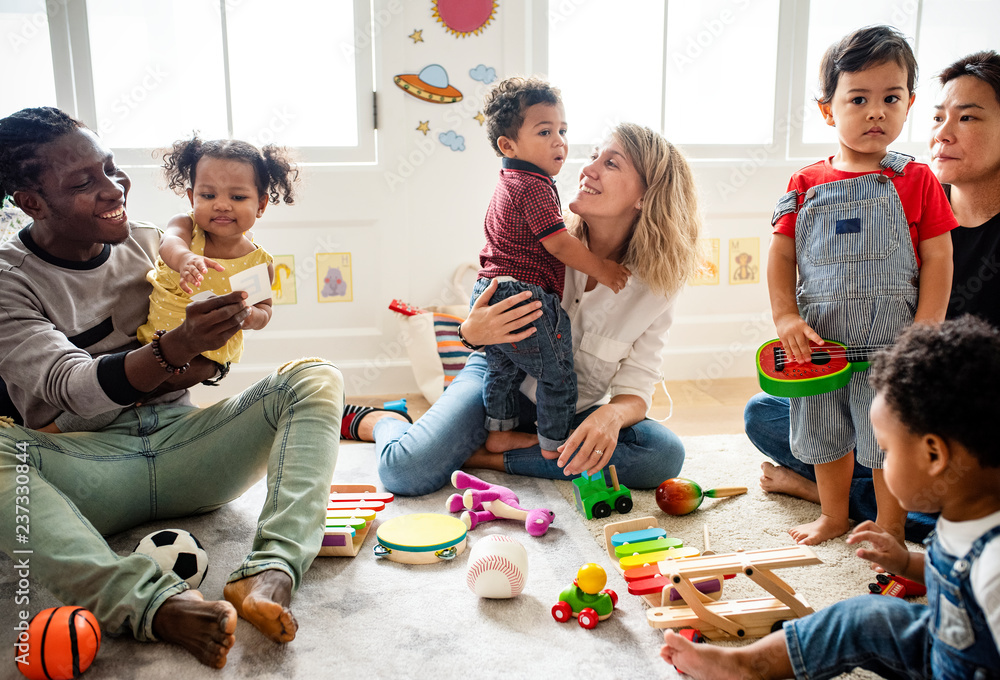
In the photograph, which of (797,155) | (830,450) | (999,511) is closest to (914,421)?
(999,511)

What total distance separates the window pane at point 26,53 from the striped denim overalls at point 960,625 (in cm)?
291

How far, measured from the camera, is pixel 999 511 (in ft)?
2.73

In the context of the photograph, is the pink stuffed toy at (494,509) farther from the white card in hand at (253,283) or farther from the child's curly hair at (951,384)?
the child's curly hair at (951,384)

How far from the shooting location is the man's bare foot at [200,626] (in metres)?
1.09

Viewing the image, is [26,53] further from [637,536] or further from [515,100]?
[637,536]

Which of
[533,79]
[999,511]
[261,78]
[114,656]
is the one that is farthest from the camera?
[261,78]

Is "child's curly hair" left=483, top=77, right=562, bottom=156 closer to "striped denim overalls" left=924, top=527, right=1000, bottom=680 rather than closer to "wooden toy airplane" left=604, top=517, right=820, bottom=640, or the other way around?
"wooden toy airplane" left=604, top=517, right=820, bottom=640

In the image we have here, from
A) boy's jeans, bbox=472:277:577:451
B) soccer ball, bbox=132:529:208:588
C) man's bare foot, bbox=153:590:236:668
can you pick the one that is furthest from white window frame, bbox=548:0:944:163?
man's bare foot, bbox=153:590:236:668

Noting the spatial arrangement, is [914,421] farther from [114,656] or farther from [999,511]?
[114,656]

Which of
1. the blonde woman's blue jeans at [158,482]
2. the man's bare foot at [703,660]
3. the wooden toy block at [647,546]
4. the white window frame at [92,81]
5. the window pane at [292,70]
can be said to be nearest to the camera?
the man's bare foot at [703,660]

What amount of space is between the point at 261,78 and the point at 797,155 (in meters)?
2.17

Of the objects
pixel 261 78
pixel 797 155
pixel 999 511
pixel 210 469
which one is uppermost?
pixel 261 78

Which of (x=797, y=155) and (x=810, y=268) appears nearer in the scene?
(x=810, y=268)

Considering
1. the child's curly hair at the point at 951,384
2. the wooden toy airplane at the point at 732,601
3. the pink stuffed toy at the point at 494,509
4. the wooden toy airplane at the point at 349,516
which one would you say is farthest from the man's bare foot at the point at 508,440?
the child's curly hair at the point at 951,384
